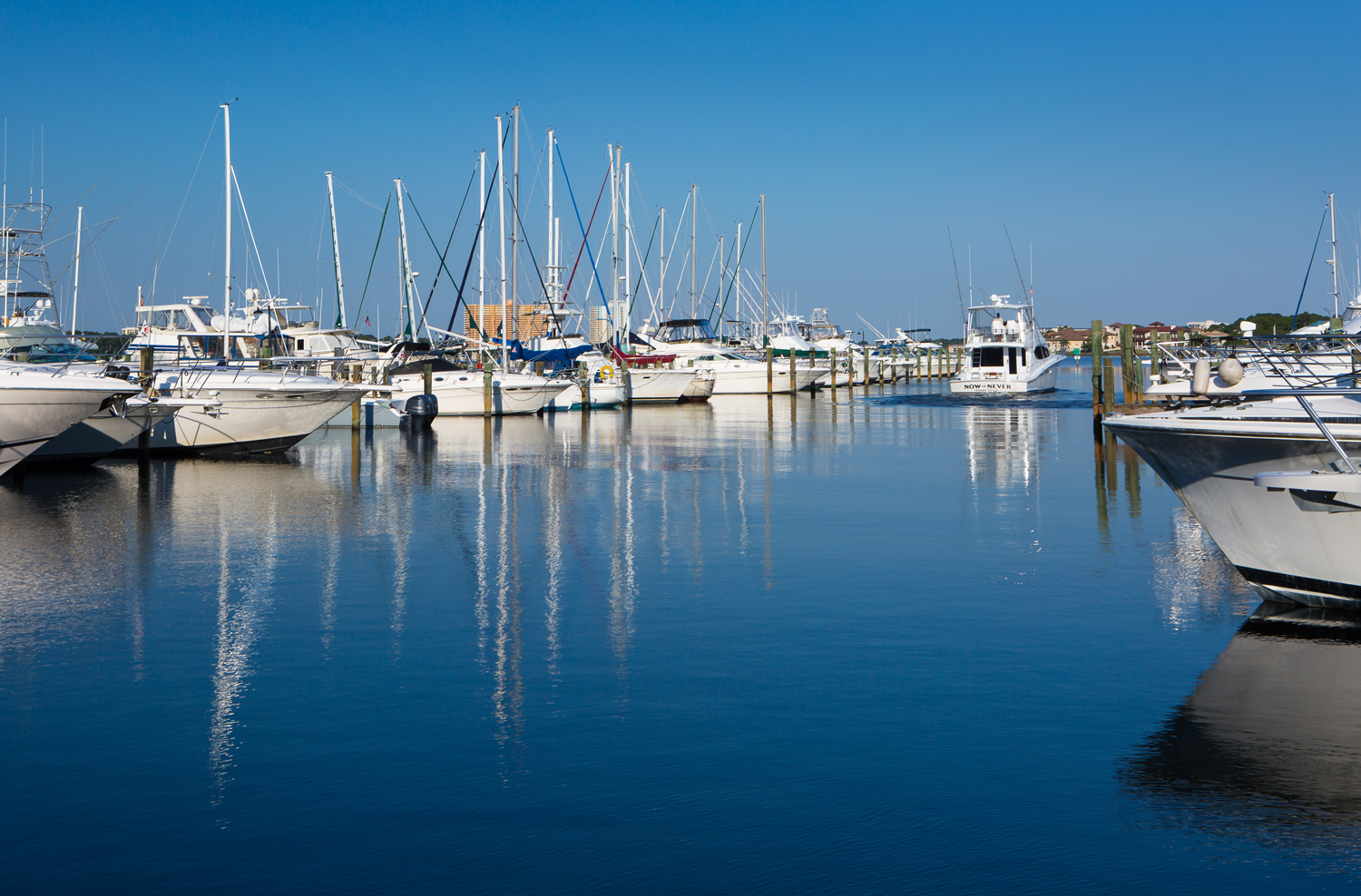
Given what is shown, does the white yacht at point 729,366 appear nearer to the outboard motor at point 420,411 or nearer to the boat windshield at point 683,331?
the boat windshield at point 683,331

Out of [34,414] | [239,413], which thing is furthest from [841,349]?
[34,414]

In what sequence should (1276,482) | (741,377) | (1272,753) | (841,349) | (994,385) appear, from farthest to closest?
(841,349), (741,377), (994,385), (1276,482), (1272,753)

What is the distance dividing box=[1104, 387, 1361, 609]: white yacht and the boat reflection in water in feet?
1.97

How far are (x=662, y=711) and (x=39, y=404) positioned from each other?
15.3m

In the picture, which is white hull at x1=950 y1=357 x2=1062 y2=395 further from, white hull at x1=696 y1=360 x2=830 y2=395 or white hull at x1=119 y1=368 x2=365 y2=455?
white hull at x1=119 y1=368 x2=365 y2=455

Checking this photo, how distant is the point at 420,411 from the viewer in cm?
3512

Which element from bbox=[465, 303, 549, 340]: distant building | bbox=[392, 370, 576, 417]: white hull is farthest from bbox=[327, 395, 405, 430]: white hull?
bbox=[465, 303, 549, 340]: distant building

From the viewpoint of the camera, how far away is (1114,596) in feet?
36.1

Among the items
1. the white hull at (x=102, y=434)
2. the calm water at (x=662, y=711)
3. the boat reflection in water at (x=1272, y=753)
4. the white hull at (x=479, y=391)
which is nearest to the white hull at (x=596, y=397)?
the white hull at (x=479, y=391)

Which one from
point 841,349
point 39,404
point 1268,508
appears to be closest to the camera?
point 1268,508

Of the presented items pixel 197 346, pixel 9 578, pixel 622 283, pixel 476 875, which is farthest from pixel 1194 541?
pixel 622 283

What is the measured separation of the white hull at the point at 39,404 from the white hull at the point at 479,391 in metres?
18.0

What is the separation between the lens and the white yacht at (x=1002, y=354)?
5816cm

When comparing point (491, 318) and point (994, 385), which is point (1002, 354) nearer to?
point (994, 385)
